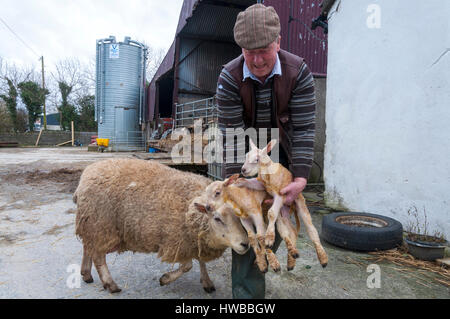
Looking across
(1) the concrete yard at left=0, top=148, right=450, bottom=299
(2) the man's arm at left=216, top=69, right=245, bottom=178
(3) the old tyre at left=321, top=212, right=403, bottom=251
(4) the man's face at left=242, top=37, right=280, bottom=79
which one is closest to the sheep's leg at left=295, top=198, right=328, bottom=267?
(2) the man's arm at left=216, top=69, right=245, bottom=178

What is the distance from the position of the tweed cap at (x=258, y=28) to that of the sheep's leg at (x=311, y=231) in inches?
39.6


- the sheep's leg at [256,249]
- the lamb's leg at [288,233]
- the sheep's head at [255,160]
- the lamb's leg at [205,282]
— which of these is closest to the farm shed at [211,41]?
the lamb's leg at [205,282]

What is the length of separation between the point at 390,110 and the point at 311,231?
3467 millimetres

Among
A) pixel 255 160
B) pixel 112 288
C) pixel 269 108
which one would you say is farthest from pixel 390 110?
pixel 112 288

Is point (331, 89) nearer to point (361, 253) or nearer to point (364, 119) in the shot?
point (364, 119)

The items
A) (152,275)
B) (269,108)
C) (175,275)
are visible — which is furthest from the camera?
(152,275)

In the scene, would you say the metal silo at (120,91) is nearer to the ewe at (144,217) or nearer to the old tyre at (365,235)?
the ewe at (144,217)

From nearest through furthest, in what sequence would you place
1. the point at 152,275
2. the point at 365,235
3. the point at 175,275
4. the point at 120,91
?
the point at 175,275, the point at 152,275, the point at 365,235, the point at 120,91

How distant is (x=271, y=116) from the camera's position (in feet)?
7.22

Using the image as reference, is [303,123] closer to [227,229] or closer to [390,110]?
[227,229]

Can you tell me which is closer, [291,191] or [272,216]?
[272,216]

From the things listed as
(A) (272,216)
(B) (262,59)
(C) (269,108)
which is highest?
(B) (262,59)
